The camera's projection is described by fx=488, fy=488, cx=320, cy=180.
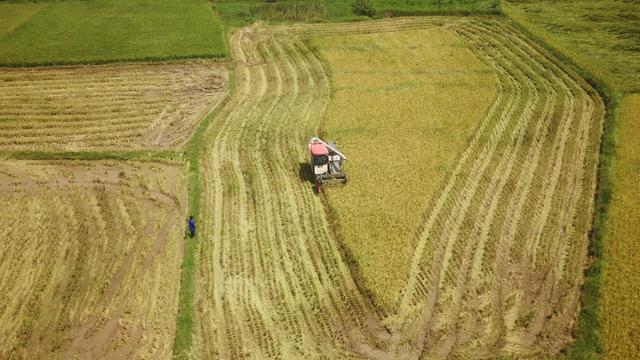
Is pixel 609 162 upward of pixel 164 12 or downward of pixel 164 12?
downward

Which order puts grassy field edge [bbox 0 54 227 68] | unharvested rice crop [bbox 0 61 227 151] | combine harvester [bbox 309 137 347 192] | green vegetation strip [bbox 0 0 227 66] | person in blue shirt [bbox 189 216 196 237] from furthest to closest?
green vegetation strip [bbox 0 0 227 66]
grassy field edge [bbox 0 54 227 68]
unharvested rice crop [bbox 0 61 227 151]
combine harvester [bbox 309 137 347 192]
person in blue shirt [bbox 189 216 196 237]

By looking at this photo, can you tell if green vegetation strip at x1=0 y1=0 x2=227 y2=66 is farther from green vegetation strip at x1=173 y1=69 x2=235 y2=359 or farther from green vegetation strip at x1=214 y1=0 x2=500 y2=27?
green vegetation strip at x1=173 y1=69 x2=235 y2=359

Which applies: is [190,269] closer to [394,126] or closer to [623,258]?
[394,126]

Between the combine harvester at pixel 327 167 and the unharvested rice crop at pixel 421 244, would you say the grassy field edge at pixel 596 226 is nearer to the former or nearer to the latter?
the unharvested rice crop at pixel 421 244

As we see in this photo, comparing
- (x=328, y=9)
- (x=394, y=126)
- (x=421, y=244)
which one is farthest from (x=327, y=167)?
(x=328, y=9)

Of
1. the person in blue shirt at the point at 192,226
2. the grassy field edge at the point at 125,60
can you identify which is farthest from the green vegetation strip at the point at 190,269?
the grassy field edge at the point at 125,60

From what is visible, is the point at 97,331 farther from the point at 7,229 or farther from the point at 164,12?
the point at 164,12

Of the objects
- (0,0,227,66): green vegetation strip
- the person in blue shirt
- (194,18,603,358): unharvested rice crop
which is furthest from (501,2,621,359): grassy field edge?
(0,0,227,66): green vegetation strip

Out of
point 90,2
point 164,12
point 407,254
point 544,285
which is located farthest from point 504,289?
point 90,2
